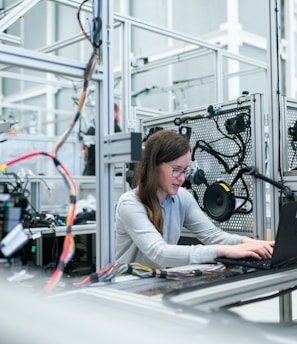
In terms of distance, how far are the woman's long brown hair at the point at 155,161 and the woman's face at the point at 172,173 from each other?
0.04ft

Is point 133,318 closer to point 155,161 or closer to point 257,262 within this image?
point 257,262

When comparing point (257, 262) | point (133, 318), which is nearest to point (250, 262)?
point (257, 262)

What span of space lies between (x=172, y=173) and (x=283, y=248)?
1.50ft

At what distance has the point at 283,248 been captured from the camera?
3.80 feet

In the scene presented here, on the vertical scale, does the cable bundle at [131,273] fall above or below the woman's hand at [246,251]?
below

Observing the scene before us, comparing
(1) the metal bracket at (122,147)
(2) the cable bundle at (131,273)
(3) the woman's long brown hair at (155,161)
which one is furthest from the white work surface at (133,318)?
(3) the woman's long brown hair at (155,161)

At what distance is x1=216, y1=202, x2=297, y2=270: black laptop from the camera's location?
3.70 ft

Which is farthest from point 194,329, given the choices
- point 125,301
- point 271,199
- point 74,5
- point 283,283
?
point 74,5

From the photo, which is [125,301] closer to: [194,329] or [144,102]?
[194,329]

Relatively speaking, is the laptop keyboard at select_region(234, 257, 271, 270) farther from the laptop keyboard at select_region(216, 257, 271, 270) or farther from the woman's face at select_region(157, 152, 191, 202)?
the woman's face at select_region(157, 152, 191, 202)

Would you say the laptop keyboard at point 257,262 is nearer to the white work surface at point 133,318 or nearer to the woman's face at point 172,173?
the white work surface at point 133,318

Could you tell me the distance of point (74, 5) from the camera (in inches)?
119

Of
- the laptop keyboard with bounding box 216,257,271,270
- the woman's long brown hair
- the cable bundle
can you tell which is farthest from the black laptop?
the woman's long brown hair

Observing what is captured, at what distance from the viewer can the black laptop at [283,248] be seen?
3.70 ft
